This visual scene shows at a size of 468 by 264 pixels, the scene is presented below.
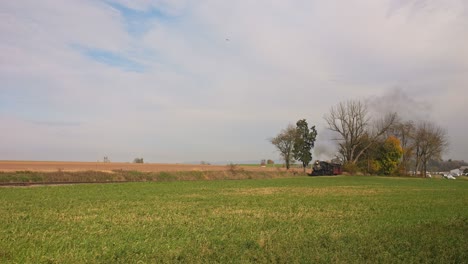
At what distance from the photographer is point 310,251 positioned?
10.8 metres

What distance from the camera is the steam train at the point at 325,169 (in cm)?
9088

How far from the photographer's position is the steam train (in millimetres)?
90875

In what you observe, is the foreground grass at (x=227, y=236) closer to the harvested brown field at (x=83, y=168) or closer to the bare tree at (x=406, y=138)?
the harvested brown field at (x=83, y=168)

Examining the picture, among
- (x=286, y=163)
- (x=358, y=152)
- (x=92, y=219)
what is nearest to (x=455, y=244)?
(x=92, y=219)

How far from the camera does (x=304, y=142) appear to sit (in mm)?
109938

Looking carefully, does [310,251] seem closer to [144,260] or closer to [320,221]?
[144,260]

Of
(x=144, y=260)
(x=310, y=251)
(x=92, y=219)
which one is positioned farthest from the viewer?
(x=92, y=219)

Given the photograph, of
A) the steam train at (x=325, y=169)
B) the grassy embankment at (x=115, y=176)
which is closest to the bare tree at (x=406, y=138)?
the steam train at (x=325, y=169)

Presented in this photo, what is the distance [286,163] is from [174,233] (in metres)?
103

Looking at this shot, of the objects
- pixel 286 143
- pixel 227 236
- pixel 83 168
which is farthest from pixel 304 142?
pixel 227 236

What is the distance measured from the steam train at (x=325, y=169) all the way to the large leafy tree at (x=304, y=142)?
47.2ft

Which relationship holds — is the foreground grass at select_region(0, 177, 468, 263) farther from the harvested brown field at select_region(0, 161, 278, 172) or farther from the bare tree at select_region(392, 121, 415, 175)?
the bare tree at select_region(392, 121, 415, 175)

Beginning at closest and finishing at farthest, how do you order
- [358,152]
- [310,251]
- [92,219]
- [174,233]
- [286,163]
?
[310,251], [174,233], [92,219], [358,152], [286,163]

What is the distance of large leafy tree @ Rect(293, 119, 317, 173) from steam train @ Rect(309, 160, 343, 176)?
47.2 feet
